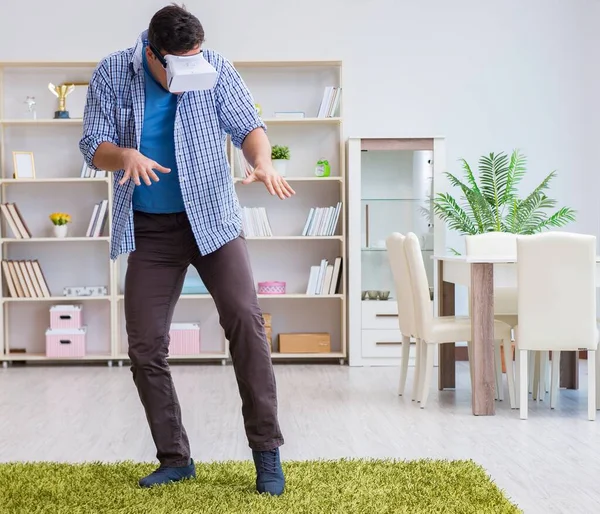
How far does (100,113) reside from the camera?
2.40m

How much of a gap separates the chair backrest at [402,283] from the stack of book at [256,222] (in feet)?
5.27

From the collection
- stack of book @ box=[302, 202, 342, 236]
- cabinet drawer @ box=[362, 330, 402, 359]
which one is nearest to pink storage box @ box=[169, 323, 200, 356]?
stack of book @ box=[302, 202, 342, 236]

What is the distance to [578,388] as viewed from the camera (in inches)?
185

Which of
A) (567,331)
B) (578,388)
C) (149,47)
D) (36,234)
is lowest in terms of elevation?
(578,388)

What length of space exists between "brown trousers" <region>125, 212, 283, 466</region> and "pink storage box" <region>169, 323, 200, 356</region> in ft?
11.3

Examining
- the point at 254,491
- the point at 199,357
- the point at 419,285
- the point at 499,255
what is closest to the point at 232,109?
the point at 254,491

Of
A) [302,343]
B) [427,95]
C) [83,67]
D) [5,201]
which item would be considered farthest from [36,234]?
[427,95]

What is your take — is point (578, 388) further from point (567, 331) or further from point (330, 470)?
point (330, 470)

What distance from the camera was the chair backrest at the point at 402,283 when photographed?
4.27 metres

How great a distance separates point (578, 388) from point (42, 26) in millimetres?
4275

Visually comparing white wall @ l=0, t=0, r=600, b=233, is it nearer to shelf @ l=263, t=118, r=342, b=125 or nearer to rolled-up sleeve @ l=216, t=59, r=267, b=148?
shelf @ l=263, t=118, r=342, b=125

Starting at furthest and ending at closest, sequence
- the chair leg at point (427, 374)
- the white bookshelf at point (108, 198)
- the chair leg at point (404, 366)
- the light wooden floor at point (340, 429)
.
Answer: the white bookshelf at point (108, 198)
the chair leg at point (404, 366)
the chair leg at point (427, 374)
the light wooden floor at point (340, 429)

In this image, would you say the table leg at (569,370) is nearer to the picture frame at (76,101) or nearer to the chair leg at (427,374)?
the chair leg at (427,374)

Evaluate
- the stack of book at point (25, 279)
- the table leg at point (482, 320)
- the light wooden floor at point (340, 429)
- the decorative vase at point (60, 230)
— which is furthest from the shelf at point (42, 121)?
the table leg at point (482, 320)
